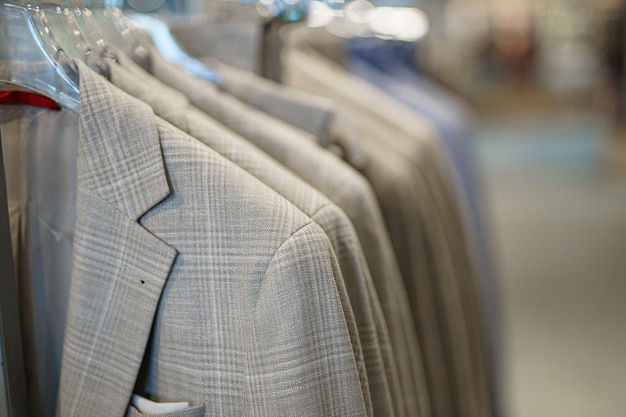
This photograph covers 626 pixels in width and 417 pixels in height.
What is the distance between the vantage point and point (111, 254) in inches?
28.8

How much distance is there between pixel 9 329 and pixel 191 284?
0.65ft

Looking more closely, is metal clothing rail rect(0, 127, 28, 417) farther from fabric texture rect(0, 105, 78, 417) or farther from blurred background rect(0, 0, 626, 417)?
blurred background rect(0, 0, 626, 417)

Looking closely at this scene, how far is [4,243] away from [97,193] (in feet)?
0.36

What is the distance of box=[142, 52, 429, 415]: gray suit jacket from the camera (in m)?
0.90

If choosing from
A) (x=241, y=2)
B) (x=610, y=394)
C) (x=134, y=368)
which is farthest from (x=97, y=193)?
(x=610, y=394)

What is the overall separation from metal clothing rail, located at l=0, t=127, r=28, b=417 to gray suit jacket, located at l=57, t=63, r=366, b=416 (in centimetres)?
5

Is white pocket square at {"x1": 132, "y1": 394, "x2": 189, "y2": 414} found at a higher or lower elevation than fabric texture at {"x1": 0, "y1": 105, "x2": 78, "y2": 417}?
lower

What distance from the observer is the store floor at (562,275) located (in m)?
2.72

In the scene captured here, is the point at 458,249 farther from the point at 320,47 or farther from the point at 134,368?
the point at 134,368

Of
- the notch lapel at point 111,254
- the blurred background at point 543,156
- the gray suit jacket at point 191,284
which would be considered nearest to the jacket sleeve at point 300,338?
the gray suit jacket at point 191,284


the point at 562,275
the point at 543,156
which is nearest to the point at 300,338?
the point at 562,275

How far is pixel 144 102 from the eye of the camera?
0.75 meters

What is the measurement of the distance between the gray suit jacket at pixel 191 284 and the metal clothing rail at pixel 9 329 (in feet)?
0.17

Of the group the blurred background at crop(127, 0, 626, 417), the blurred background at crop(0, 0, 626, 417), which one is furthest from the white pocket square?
the blurred background at crop(127, 0, 626, 417)
